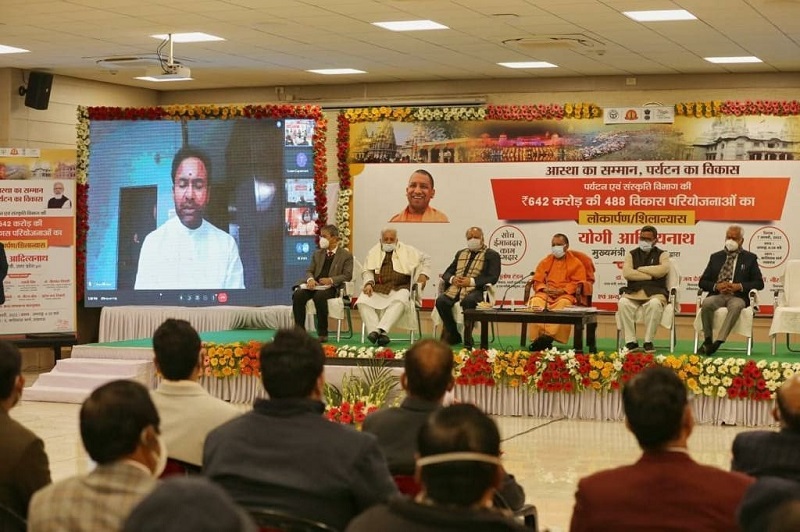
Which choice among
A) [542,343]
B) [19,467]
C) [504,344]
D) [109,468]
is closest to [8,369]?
[19,467]

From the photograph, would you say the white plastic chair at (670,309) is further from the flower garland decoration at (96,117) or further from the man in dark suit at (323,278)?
the flower garland decoration at (96,117)

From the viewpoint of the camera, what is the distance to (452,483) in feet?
7.51

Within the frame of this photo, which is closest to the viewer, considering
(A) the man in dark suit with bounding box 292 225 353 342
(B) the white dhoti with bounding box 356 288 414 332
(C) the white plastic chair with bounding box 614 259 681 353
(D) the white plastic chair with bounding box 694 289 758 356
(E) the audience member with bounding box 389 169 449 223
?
(D) the white plastic chair with bounding box 694 289 758 356

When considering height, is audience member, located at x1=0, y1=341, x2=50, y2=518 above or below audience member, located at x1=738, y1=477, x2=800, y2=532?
below

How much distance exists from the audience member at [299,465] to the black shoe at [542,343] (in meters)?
7.77

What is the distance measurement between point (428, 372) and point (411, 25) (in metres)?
7.80

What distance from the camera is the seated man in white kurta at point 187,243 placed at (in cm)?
1360

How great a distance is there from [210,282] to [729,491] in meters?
11.2

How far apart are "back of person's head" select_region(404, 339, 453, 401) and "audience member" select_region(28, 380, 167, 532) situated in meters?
1.16

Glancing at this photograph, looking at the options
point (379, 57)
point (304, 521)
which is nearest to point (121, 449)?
point (304, 521)

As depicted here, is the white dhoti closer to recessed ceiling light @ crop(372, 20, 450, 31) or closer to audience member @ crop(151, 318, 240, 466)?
recessed ceiling light @ crop(372, 20, 450, 31)

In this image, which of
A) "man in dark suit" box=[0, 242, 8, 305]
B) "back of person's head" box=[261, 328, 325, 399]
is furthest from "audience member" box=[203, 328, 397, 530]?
"man in dark suit" box=[0, 242, 8, 305]

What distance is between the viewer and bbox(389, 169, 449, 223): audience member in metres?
14.3

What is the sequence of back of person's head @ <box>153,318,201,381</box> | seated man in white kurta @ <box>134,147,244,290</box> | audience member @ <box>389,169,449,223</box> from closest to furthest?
back of person's head @ <box>153,318,201,381</box> < seated man in white kurta @ <box>134,147,244,290</box> < audience member @ <box>389,169,449,223</box>
